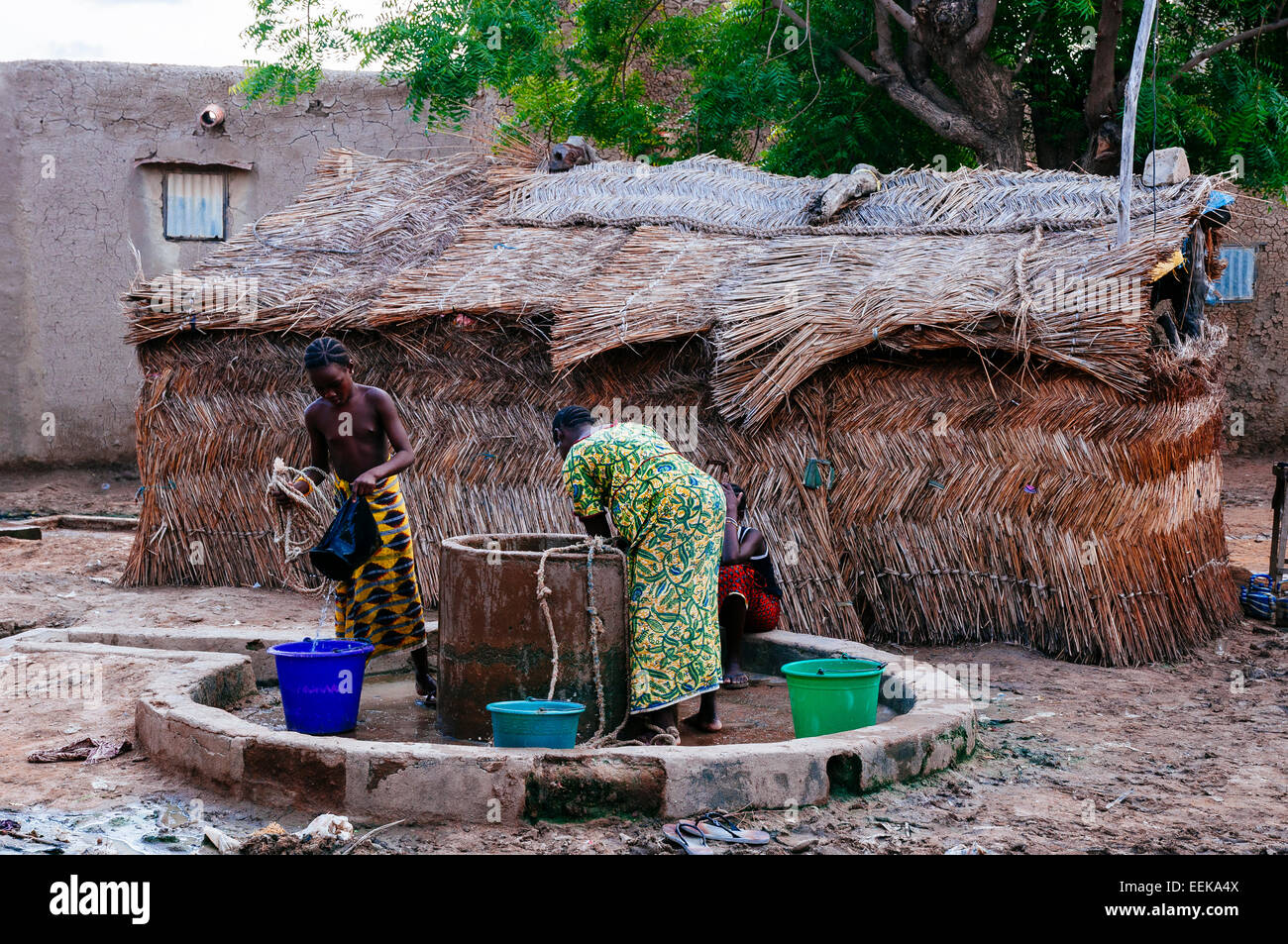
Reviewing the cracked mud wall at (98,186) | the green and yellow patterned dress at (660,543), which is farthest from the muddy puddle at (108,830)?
the cracked mud wall at (98,186)

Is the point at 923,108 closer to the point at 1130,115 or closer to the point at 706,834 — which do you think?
the point at 1130,115

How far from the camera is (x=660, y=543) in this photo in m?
5.00

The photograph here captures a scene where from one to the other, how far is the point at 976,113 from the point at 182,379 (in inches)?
299

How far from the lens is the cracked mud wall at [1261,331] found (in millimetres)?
14867

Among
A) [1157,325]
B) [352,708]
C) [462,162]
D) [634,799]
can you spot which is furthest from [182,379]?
[1157,325]

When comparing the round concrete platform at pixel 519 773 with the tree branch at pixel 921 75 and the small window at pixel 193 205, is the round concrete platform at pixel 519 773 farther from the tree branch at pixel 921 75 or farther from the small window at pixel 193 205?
the small window at pixel 193 205

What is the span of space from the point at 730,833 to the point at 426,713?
2079 millimetres

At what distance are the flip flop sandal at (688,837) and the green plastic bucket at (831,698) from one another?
0.94 meters

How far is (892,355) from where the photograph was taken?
7.61 meters

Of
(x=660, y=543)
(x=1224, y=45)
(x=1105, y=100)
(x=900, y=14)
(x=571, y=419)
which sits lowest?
(x=660, y=543)

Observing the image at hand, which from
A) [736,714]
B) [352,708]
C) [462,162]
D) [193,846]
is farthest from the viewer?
[462,162]

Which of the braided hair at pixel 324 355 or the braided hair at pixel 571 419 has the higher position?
the braided hair at pixel 324 355

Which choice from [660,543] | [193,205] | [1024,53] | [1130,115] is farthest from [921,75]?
[660,543]
